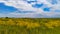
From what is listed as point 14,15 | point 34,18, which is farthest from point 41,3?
point 14,15

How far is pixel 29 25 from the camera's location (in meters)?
2.23

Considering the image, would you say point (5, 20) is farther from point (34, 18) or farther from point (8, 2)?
point (34, 18)

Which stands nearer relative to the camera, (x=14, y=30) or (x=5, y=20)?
(x=14, y=30)

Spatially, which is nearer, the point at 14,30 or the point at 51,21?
the point at 14,30

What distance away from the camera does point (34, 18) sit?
240 centimetres

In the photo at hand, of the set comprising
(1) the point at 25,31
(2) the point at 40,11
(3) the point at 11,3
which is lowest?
(1) the point at 25,31

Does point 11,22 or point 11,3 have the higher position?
point 11,3

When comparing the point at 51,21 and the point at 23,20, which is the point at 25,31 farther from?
the point at 51,21

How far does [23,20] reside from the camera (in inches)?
92.7

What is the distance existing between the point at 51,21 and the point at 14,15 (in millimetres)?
582

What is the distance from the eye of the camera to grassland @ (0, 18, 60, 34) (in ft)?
6.86

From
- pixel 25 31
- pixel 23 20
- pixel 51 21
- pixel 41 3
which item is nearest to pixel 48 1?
pixel 41 3

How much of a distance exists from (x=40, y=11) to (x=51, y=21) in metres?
0.23

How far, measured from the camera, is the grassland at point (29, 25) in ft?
6.86
